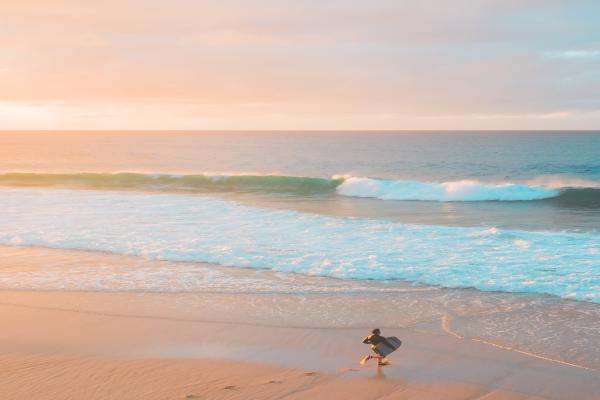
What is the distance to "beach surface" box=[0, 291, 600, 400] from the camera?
691 cm

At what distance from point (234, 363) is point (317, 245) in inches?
299

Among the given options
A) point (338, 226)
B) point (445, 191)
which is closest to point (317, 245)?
point (338, 226)

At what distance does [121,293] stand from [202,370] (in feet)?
13.0

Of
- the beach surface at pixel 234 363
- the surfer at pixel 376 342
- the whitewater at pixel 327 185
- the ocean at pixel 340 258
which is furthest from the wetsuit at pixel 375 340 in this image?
the whitewater at pixel 327 185

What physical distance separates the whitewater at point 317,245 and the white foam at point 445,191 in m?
9.76

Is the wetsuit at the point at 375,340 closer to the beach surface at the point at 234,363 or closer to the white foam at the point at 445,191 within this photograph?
Answer: the beach surface at the point at 234,363

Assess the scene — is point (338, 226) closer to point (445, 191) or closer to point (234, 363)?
point (234, 363)

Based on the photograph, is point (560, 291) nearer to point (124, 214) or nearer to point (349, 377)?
point (349, 377)

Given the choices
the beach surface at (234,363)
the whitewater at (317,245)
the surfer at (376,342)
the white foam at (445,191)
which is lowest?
the beach surface at (234,363)

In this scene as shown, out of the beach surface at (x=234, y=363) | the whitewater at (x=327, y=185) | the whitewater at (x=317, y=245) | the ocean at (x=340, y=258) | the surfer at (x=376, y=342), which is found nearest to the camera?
the beach surface at (x=234, y=363)

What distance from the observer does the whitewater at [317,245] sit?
12.0m

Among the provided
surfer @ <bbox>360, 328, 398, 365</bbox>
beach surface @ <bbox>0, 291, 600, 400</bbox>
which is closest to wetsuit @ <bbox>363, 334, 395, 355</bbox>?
surfer @ <bbox>360, 328, 398, 365</bbox>

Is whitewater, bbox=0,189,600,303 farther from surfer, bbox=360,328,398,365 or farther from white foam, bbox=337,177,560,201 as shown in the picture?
white foam, bbox=337,177,560,201

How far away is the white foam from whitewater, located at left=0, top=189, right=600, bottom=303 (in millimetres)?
9761
